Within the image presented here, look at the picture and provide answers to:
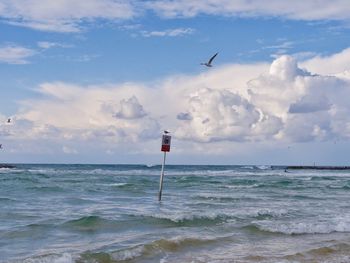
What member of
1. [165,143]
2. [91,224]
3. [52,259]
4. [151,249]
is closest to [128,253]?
[151,249]

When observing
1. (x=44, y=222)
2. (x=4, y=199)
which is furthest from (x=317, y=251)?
(x=4, y=199)

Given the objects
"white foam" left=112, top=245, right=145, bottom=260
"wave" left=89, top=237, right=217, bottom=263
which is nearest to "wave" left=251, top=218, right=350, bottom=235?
"wave" left=89, top=237, right=217, bottom=263

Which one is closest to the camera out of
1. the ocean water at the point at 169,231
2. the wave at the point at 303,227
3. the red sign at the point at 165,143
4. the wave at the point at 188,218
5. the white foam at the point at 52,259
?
the white foam at the point at 52,259

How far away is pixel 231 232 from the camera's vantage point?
15.5 metres

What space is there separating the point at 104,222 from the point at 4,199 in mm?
8588

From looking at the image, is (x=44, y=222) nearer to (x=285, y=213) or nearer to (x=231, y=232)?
(x=231, y=232)

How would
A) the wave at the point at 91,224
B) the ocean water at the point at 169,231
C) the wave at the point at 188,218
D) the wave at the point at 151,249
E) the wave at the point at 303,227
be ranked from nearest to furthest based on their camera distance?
the wave at the point at 151,249 < the ocean water at the point at 169,231 < the wave at the point at 91,224 < the wave at the point at 303,227 < the wave at the point at 188,218

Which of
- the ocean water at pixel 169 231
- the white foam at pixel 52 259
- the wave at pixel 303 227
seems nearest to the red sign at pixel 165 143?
the ocean water at pixel 169 231

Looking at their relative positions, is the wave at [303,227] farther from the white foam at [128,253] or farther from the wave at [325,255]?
the white foam at [128,253]

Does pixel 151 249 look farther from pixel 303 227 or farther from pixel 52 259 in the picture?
pixel 303 227

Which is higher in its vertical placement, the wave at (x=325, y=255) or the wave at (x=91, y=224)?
the wave at (x=325, y=255)

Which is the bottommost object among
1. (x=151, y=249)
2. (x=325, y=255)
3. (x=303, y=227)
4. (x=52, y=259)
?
(x=52, y=259)

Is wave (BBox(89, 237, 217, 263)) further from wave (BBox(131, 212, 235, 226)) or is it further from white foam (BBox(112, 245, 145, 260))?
wave (BBox(131, 212, 235, 226))

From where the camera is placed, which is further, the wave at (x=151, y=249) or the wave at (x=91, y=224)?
the wave at (x=91, y=224)
